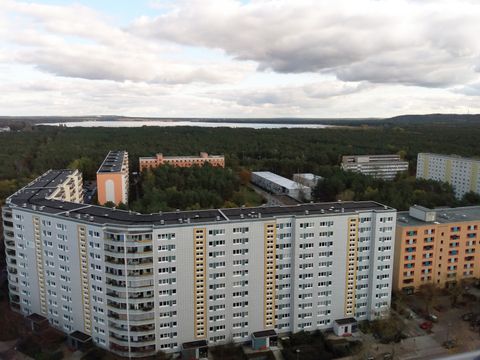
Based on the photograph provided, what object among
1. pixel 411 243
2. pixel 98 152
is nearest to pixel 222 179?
pixel 411 243

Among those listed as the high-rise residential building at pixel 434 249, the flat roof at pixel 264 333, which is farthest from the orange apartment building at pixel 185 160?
the flat roof at pixel 264 333

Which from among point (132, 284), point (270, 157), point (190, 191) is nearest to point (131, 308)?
point (132, 284)

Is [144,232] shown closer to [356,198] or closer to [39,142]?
[356,198]

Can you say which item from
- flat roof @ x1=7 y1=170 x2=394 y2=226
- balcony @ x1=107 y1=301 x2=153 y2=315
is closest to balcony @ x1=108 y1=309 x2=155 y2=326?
balcony @ x1=107 y1=301 x2=153 y2=315

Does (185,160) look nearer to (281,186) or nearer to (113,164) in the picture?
(113,164)

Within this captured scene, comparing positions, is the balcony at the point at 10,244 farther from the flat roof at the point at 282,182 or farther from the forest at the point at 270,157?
the flat roof at the point at 282,182
